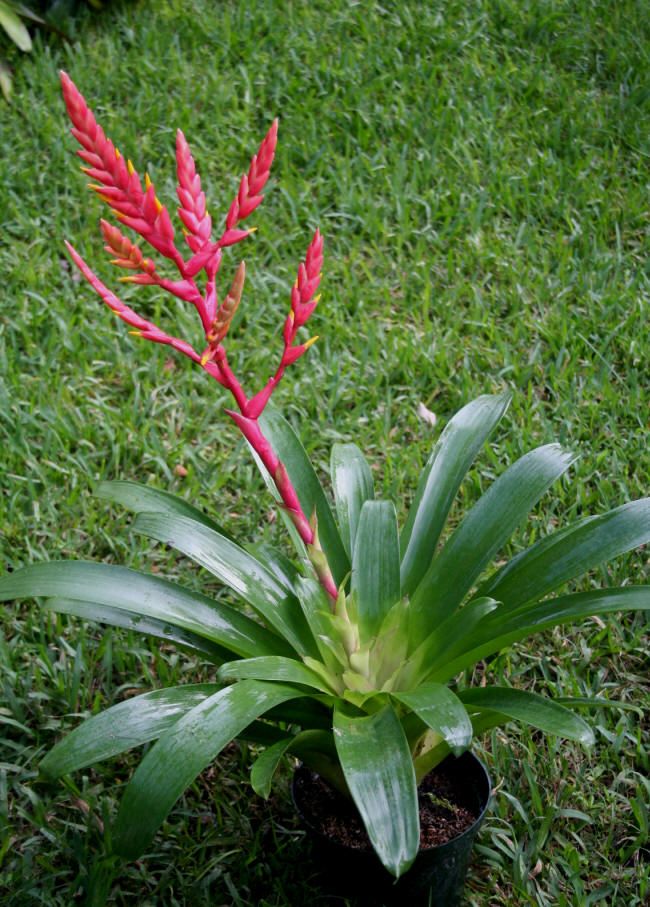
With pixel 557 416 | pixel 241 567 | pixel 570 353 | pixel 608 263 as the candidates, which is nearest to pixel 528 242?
pixel 608 263

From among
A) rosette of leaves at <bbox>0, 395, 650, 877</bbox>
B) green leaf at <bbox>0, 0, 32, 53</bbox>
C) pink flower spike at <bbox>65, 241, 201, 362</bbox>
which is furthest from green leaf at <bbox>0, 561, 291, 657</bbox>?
green leaf at <bbox>0, 0, 32, 53</bbox>

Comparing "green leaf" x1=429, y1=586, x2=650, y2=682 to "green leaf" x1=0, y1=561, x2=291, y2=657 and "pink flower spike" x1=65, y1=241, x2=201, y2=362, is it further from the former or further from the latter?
"pink flower spike" x1=65, y1=241, x2=201, y2=362

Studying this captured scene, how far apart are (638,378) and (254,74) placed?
2.29m

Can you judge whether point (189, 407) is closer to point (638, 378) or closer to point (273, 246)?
point (273, 246)

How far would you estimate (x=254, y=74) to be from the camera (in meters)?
4.62

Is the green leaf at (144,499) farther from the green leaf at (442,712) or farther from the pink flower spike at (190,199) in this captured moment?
the pink flower spike at (190,199)

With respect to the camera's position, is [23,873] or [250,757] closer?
[23,873]

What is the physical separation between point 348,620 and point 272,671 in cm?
19

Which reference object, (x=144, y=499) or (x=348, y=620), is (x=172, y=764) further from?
(x=144, y=499)

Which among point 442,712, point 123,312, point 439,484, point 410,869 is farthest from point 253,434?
point 410,869

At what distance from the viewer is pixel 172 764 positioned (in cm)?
174

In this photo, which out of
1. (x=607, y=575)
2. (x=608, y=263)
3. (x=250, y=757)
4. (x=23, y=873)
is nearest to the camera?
(x=23, y=873)

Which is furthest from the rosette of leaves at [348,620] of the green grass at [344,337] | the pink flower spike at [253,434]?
the green grass at [344,337]

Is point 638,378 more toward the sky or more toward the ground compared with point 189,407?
more toward the ground
